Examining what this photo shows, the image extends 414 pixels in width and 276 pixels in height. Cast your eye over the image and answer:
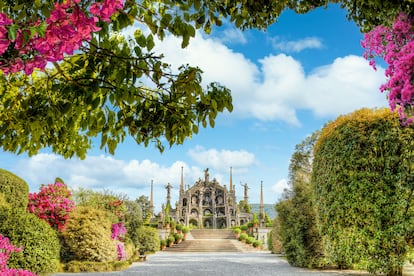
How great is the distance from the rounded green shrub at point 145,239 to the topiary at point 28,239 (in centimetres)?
1132

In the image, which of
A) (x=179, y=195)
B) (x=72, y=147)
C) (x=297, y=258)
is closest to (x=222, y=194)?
(x=179, y=195)

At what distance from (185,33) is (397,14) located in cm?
686

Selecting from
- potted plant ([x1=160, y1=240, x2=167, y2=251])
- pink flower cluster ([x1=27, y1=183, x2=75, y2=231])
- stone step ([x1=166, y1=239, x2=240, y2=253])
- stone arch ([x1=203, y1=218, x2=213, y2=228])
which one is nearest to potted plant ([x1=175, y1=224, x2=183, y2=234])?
stone step ([x1=166, y1=239, x2=240, y2=253])

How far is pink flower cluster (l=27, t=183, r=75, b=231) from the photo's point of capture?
1666 cm

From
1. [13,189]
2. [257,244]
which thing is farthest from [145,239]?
[257,244]

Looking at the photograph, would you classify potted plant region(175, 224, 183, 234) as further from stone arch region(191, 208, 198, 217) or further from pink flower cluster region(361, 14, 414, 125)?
pink flower cluster region(361, 14, 414, 125)

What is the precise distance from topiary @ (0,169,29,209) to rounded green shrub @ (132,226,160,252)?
31.1ft

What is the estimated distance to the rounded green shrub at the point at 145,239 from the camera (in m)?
23.5

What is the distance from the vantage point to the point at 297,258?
16.4 metres

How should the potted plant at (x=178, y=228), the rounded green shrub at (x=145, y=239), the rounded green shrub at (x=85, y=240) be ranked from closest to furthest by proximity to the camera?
the rounded green shrub at (x=85, y=240) → the rounded green shrub at (x=145, y=239) → the potted plant at (x=178, y=228)

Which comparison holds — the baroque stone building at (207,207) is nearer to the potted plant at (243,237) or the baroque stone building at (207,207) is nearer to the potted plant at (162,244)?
the potted plant at (243,237)

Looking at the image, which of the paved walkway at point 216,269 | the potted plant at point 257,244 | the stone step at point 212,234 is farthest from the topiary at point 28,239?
the stone step at point 212,234

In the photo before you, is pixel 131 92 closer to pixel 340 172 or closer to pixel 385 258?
pixel 340 172

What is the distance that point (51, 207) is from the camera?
54.6ft
